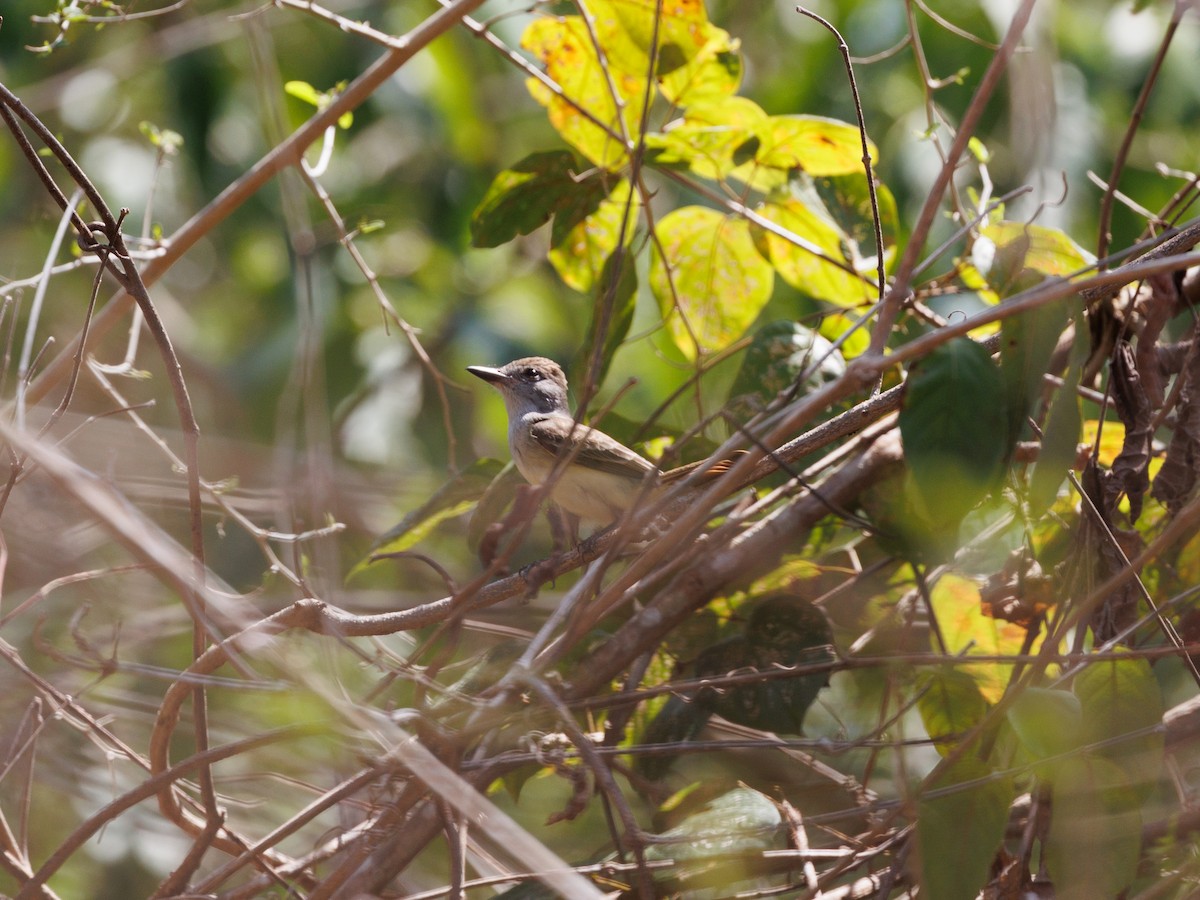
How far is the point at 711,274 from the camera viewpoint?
145 inches

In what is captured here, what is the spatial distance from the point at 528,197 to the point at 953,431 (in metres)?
2.03

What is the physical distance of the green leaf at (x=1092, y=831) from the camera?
2178mm

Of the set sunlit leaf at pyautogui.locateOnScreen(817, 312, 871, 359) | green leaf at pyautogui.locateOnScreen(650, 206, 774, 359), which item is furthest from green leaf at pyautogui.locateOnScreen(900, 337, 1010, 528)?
green leaf at pyautogui.locateOnScreen(650, 206, 774, 359)

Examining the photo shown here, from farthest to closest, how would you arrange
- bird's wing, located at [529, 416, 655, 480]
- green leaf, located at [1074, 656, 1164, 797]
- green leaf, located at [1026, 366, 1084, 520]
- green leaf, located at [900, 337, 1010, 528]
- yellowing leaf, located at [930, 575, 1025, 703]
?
1. bird's wing, located at [529, 416, 655, 480]
2. yellowing leaf, located at [930, 575, 1025, 703]
3. green leaf, located at [1074, 656, 1164, 797]
4. green leaf, located at [1026, 366, 1084, 520]
5. green leaf, located at [900, 337, 1010, 528]

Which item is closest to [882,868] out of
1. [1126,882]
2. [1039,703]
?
[1126,882]

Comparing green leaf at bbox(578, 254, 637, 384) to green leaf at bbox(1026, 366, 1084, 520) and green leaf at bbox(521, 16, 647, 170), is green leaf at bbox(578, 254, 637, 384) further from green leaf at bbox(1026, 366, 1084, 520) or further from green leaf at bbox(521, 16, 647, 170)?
green leaf at bbox(1026, 366, 1084, 520)

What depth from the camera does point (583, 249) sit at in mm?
3793

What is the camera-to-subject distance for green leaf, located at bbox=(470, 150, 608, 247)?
3508mm

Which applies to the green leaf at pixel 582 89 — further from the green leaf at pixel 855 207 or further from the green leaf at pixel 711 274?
the green leaf at pixel 855 207

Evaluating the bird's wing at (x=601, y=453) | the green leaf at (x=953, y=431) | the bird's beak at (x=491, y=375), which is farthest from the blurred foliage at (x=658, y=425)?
the bird's beak at (x=491, y=375)

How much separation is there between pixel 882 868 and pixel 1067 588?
2.85ft

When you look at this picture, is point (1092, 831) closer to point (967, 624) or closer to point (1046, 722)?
point (1046, 722)

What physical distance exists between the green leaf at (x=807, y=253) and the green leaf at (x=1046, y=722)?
70.9 inches

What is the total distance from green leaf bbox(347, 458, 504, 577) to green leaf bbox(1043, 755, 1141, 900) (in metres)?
1.76
